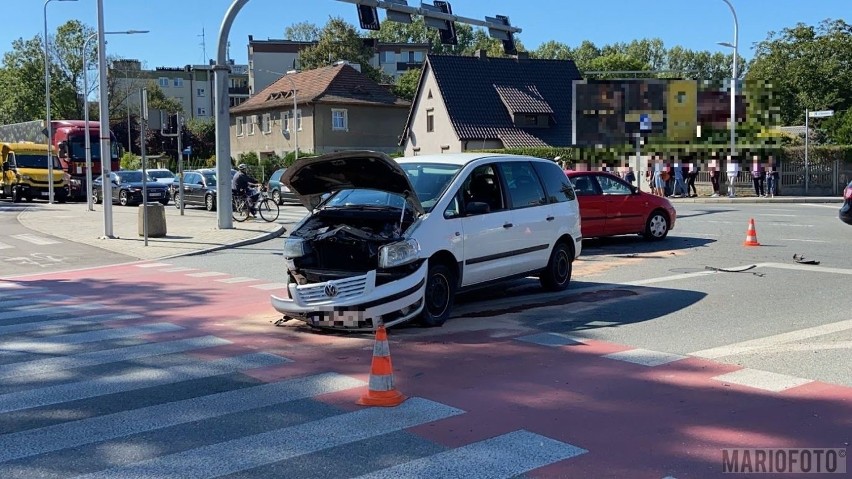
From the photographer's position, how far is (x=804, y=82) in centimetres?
6525

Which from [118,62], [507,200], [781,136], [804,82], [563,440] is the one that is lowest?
[563,440]

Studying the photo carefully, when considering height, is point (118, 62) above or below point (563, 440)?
above

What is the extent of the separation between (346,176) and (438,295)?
5.55ft

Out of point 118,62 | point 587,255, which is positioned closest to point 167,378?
point 587,255

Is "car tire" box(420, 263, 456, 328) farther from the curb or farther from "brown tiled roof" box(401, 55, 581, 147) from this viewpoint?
"brown tiled roof" box(401, 55, 581, 147)

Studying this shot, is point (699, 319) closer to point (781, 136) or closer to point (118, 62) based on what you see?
point (781, 136)

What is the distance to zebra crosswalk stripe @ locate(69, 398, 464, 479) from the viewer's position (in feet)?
15.4

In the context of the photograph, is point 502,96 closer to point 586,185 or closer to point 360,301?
point 586,185

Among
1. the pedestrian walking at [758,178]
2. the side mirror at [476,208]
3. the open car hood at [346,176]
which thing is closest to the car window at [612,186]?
the side mirror at [476,208]

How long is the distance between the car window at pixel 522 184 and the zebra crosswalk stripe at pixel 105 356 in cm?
393

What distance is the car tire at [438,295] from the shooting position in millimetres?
8844

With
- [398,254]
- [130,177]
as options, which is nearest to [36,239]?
[398,254]

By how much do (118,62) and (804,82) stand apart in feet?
211

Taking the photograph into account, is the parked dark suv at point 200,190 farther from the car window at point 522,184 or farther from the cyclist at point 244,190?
the car window at point 522,184
